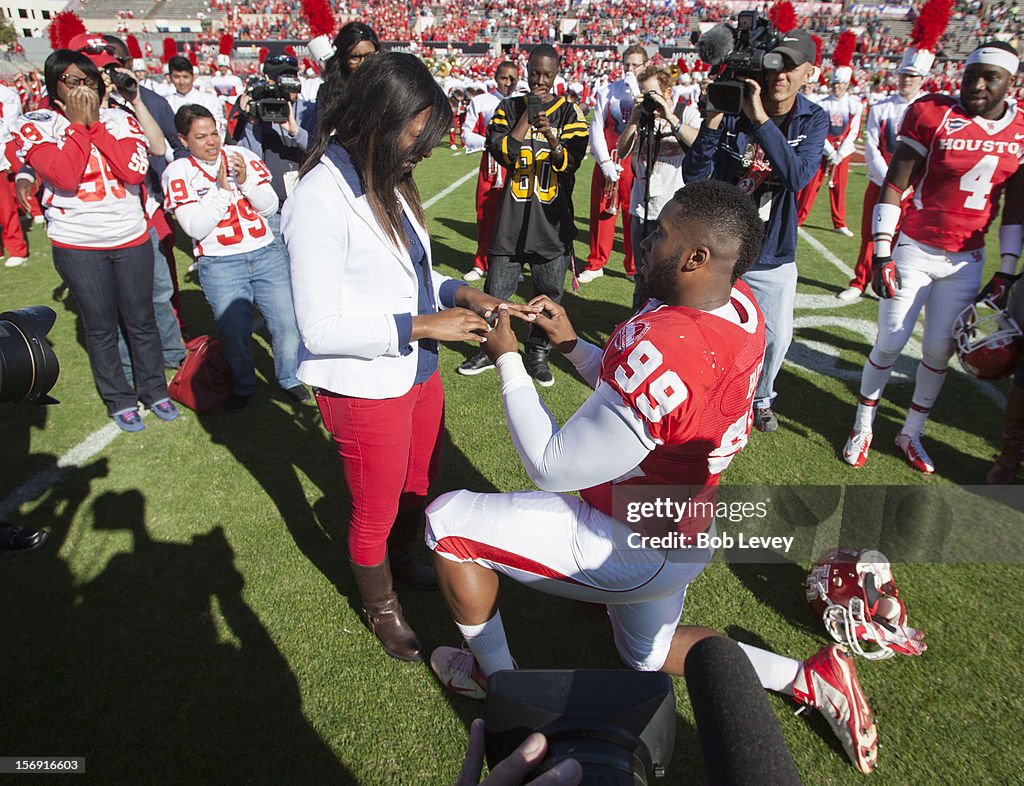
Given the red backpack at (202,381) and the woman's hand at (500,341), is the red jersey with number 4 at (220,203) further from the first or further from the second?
the woman's hand at (500,341)

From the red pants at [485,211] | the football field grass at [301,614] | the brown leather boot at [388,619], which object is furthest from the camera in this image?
the red pants at [485,211]

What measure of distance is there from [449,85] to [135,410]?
19215 millimetres

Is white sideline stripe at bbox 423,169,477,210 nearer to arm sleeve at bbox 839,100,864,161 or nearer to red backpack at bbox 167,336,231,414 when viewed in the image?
arm sleeve at bbox 839,100,864,161

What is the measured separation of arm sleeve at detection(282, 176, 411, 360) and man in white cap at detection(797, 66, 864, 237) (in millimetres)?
8096

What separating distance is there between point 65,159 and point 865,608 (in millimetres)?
4926

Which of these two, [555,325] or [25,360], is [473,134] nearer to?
[555,325]

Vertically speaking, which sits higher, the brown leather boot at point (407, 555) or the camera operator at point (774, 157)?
the camera operator at point (774, 157)

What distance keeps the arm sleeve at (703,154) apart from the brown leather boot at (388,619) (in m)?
3.22

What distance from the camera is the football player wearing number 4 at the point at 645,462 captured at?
6.13ft

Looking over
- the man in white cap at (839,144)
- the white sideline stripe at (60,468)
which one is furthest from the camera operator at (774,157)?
the man in white cap at (839,144)

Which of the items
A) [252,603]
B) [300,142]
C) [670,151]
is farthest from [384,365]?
[670,151]

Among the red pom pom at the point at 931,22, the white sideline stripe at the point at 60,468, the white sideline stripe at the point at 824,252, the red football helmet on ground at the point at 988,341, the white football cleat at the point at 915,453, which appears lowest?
the white sideline stripe at the point at 60,468

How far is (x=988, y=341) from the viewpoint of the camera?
3.84 meters

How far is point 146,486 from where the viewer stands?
4113 millimetres
